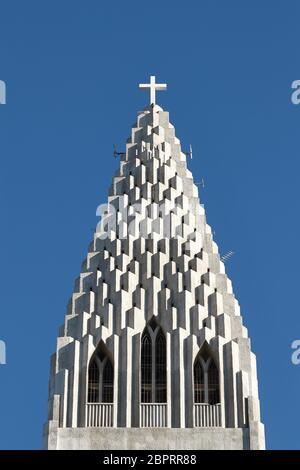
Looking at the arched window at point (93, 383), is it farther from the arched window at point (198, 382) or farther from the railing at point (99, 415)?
the arched window at point (198, 382)

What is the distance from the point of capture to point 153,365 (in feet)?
270

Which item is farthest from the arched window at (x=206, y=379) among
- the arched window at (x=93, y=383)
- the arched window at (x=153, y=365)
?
the arched window at (x=93, y=383)

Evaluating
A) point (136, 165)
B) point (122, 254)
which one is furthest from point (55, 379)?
point (136, 165)

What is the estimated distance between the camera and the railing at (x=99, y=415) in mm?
80438

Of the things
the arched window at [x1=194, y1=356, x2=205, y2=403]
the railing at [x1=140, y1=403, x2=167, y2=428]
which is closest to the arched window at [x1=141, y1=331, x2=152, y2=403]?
the railing at [x1=140, y1=403, x2=167, y2=428]

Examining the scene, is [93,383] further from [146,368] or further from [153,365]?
[153,365]

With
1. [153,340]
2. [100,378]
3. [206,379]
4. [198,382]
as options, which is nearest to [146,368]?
[153,340]

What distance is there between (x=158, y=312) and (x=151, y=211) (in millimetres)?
6680

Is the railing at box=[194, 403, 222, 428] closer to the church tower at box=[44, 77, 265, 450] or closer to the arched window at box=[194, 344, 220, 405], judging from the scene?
the church tower at box=[44, 77, 265, 450]

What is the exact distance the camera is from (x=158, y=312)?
8406 cm

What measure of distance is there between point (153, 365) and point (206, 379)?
102 inches

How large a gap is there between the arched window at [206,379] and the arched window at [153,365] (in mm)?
1518
